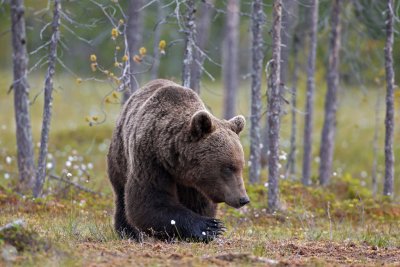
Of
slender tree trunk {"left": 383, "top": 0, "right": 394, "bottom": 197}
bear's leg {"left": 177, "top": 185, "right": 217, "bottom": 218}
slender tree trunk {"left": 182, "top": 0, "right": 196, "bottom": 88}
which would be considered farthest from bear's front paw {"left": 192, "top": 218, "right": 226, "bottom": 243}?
slender tree trunk {"left": 383, "top": 0, "right": 394, "bottom": 197}

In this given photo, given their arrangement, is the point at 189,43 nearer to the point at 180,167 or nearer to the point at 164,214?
the point at 180,167

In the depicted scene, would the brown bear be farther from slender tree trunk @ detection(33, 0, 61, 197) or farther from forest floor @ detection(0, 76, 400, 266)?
slender tree trunk @ detection(33, 0, 61, 197)

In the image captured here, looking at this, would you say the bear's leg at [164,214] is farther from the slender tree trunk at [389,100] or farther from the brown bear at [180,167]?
the slender tree trunk at [389,100]

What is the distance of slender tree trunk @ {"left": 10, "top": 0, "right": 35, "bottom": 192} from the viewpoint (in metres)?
13.0

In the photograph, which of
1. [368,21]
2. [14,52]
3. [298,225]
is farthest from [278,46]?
[368,21]

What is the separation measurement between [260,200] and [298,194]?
803 millimetres

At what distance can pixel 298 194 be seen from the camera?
45.6 feet

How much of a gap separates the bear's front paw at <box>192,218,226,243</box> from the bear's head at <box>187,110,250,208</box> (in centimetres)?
26

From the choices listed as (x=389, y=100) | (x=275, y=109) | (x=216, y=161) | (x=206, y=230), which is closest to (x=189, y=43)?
(x=275, y=109)

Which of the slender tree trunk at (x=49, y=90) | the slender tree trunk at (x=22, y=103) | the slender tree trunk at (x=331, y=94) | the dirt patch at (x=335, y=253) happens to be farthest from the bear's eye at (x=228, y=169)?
the slender tree trunk at (x=331, y=94)

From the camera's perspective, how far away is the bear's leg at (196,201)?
8.55m

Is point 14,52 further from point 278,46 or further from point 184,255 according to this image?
point 184,255

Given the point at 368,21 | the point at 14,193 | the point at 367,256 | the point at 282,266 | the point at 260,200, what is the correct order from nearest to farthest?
the point at 282,266 → the point at 367,256 → the point at 14,193 → the point at 260,200 → the point at 368,21

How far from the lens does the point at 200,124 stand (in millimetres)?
7789
